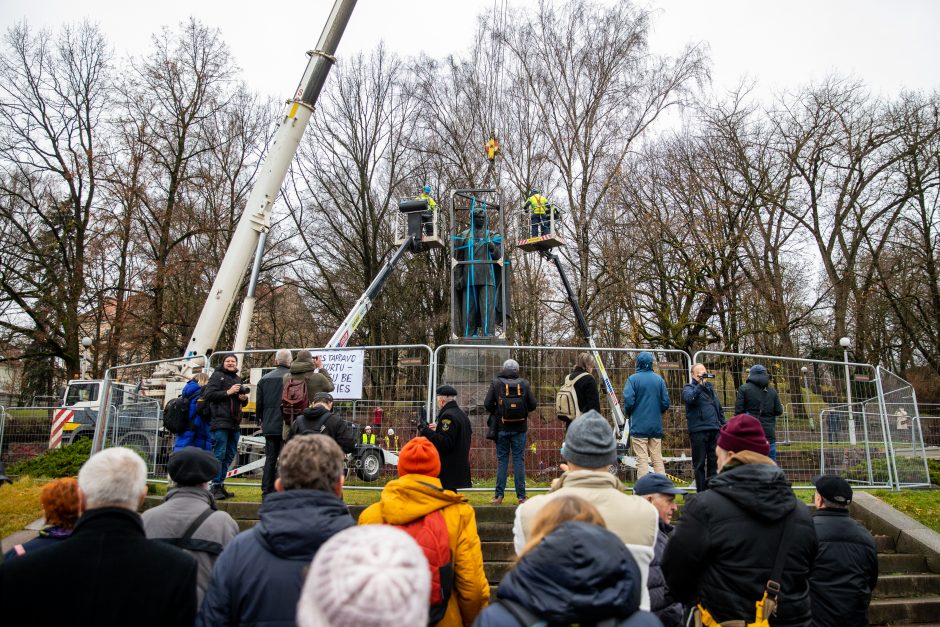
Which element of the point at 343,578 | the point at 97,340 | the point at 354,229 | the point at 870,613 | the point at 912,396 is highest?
the point at 354,229

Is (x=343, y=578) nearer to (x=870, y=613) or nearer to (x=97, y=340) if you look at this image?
(x=870, y=613)

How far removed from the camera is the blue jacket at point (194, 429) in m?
8.72

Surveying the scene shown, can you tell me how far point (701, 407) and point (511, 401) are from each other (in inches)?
85.1

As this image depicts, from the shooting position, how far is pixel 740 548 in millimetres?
3234

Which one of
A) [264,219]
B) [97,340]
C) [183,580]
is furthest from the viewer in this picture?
[97,340]

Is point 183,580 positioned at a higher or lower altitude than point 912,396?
lower

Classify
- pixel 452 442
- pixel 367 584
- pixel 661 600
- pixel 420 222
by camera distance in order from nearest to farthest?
pixel 367 584
pixel 661 600
pixel 452 442
pixel 420 222

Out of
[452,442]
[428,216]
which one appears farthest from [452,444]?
[428,216]

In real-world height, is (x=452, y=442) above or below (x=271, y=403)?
below

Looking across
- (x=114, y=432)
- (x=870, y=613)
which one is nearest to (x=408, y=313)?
(x=114, y=432)

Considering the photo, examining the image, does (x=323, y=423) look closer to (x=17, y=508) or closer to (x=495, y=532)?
(x=495, y=532)

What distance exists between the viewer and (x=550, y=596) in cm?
197

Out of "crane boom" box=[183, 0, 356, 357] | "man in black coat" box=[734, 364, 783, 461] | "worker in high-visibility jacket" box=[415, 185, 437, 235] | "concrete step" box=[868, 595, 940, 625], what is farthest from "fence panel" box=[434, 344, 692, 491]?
"worker in high-visibility jacket" box=[415, 185, 437, 235]

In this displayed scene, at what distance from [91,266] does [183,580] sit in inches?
1014
